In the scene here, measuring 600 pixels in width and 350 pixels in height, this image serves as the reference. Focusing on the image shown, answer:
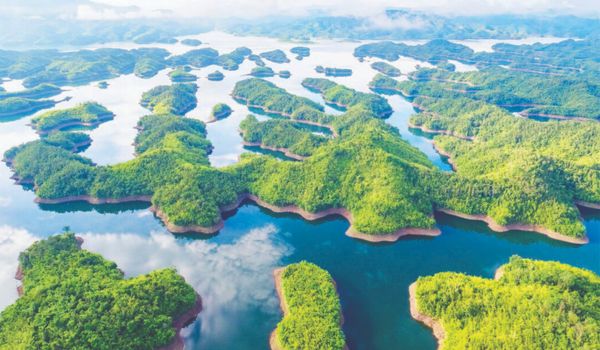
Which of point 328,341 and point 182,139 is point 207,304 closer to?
point 328,341

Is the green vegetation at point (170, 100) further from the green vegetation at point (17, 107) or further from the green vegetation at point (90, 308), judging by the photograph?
the green vegetation at point (90, 308)

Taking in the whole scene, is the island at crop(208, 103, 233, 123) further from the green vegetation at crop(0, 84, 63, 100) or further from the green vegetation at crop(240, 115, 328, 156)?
the green vegetation at crop(0, 84, 63, 100)

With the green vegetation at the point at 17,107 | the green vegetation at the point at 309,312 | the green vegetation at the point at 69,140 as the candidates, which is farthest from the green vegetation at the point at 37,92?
the green vegetation at the point at 309,312

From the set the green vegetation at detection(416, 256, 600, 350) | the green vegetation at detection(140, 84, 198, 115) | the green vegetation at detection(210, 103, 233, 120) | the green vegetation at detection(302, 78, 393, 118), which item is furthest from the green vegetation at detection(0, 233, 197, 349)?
the green vegetation at detection(302, 78, 393, 118)

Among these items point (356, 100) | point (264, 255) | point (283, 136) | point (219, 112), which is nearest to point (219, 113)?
point (219, 112)

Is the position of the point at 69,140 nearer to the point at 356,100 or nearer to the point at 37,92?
the point at 37,92

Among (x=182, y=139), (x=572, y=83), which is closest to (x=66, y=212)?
(x=182, y=139)
